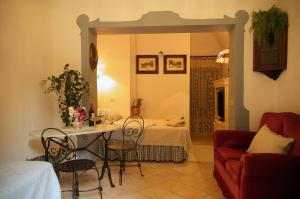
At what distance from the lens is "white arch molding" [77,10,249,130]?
388 centimetres

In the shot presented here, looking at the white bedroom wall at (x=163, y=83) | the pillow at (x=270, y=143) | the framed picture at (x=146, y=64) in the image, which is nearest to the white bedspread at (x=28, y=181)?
the pillow at (x=270, y=143)

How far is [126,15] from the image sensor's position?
405 centimetres

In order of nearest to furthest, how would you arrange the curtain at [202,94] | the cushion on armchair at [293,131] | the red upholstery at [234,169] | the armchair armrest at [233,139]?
the red upholstery at [234,169], the cushion on armchair at [293,131], the armchair armrest at [233,139], the curtain at [202,94]

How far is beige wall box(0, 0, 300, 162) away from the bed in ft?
4.00

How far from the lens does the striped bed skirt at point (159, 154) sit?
14.8 feet

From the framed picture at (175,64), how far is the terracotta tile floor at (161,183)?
2.95 m

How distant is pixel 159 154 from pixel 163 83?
8.72 feet

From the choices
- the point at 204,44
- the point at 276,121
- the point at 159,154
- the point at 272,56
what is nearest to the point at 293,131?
the point at 276,121

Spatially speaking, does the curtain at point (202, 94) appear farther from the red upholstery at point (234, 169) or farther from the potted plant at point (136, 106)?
the red upholstery at point (234, 169)

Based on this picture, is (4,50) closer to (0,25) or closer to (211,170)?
(0,25)

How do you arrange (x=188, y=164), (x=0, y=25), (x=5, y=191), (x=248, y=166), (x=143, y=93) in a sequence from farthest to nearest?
(x=143, y=93) → (x=188, y=164) → (x=0, y=25) → (x=248, y=166) → (x=5, y=191)

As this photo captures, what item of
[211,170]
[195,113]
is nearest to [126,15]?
[211,170]

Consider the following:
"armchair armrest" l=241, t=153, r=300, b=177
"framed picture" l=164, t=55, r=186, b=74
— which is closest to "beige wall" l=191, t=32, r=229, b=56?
"framed picture" l=164, t=55, r=186, b=74

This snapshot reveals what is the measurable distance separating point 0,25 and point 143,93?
3.91m
